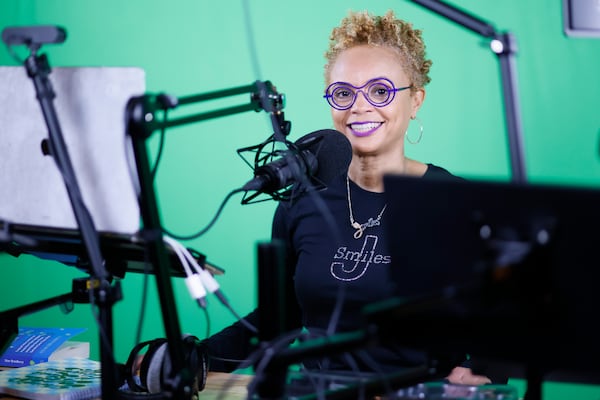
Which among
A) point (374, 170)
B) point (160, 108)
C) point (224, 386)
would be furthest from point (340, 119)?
point (160, 108)

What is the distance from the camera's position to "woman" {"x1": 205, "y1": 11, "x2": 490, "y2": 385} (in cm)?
220

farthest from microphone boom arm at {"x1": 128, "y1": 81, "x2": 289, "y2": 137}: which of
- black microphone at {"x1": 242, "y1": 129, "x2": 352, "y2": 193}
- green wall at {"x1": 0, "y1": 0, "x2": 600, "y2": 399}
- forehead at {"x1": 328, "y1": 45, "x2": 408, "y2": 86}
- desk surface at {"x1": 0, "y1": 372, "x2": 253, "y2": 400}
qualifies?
green wall at {"x1": 0, "y1": 0, "x2": 600, "y2": 399}

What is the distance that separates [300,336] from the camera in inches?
51.6

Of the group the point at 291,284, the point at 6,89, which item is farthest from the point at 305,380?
the point at 291,284

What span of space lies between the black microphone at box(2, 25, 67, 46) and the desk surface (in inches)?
27.2

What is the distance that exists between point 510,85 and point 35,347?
1284 mm

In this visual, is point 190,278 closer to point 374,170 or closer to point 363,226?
point 363,226

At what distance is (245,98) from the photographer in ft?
10.4

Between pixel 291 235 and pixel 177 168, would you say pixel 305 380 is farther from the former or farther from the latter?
pixel 177 168

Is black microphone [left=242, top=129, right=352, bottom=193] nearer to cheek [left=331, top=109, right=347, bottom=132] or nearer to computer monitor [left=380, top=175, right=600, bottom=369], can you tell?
computer monitor [left=380, top=175, right=600, bottom=369]

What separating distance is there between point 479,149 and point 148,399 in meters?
1.82

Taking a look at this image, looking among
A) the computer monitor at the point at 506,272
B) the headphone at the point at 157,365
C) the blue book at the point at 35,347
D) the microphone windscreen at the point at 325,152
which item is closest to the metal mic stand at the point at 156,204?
the headphone at the point at 157,365

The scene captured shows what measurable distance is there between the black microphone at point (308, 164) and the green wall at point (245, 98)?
1.36 m

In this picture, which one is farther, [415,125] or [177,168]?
[177,168]
